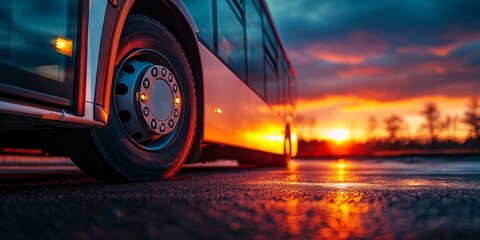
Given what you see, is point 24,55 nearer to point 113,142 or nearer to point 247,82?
point 113,142

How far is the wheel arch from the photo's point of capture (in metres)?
2.49

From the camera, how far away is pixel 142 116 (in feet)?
9.51

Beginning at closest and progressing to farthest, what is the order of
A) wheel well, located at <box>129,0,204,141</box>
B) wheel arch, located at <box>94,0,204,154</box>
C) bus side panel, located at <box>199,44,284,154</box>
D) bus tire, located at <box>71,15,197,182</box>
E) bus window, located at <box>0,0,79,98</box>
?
1. bus window, located at <box>0,0,79,98</box>
2. wheel arch, located at <box>94,0,204,154</box>
3. bus tire, located at <box>71,15,197,182</box>
4. wheel well, located at <box>129,0,204,141</box>
5. bus side panel, located at <box>199,44,284,154</box>

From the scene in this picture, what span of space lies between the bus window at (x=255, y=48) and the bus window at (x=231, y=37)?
0.48m

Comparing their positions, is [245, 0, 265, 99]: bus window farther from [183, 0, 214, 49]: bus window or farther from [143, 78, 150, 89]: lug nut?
[143, 78, 150, 89]: lug nut

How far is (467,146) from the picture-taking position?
55.3 metres

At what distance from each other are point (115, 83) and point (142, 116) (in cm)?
26

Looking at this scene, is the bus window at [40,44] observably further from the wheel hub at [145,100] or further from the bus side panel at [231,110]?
the bus side panel at [231,110]

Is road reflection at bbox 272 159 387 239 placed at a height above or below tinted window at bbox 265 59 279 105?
below

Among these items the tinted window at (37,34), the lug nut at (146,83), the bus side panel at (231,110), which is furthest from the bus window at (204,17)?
the tinted window at (37,34)

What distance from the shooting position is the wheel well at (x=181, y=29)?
323 centimetres

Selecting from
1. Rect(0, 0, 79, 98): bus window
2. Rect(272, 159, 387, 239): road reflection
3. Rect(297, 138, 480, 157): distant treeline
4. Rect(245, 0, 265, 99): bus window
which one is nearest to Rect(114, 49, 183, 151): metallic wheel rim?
Rect(0, 0, 79, 98): bus window

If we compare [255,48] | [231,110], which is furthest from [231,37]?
[255,48]

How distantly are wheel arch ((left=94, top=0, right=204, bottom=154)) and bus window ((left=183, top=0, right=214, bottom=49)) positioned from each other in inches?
20.1
